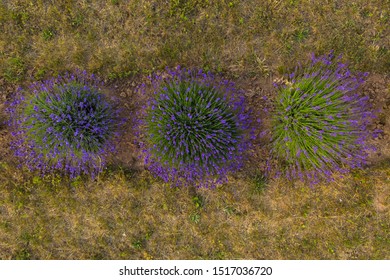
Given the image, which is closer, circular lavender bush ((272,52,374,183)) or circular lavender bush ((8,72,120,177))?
circular lavender bush ((272,52,374,183))

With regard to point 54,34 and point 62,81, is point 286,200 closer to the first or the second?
point 62,81

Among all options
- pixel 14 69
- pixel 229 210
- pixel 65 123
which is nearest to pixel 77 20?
pixel 14 69

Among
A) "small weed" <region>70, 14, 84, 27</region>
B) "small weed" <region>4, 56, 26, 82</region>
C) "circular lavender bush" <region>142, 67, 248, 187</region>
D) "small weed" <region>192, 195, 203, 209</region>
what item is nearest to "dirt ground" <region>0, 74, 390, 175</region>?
"small weed" <region>4, 56, 26, 82</region>

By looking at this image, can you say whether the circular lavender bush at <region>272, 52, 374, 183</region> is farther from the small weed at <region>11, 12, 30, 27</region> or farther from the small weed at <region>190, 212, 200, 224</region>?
the small weed at <region>11, 12, 30, 27</region>

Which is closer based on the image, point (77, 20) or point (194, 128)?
point (194, 128)

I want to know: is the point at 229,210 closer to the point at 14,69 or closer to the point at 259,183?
the point at 259,183

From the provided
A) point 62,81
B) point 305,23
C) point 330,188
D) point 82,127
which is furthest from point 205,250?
point 305,23

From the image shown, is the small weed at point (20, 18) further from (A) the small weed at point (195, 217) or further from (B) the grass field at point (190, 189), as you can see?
(A) the small weed at point (195, 217)

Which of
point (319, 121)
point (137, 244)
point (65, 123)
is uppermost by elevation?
point (319, 121)
